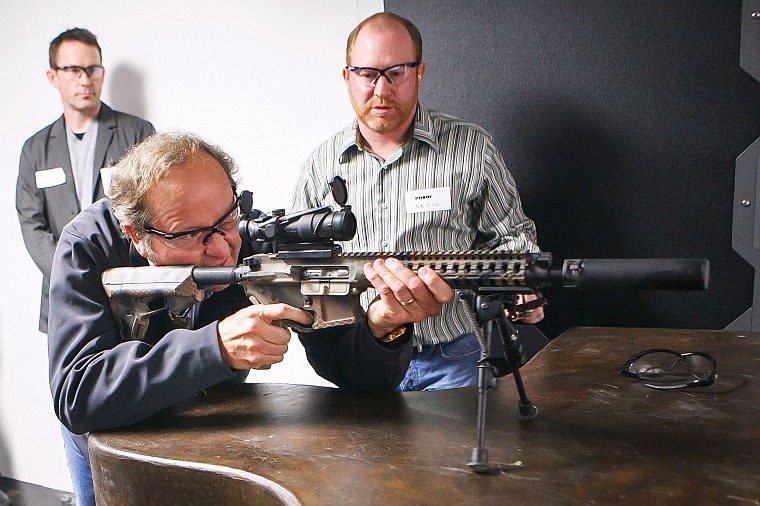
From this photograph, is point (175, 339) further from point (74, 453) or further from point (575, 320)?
point (575, 320)

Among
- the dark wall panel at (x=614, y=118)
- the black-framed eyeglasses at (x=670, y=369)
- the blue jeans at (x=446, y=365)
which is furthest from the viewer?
the dark wall panel at (x=614, y=118)

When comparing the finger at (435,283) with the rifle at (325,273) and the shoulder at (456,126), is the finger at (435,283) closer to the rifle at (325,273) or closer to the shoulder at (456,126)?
the rifle at (325,273)

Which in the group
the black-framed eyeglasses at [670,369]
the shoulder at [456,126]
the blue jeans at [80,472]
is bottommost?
the blue jeans at [80,472]

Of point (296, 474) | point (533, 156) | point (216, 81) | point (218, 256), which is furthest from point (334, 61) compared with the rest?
point (296, 474)

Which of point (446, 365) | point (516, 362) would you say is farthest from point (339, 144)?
point (516, 362)

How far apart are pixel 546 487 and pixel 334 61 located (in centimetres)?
275

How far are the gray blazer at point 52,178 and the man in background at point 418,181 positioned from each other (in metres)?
1.88

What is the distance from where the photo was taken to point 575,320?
9.98 ft

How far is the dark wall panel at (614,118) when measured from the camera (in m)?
2.67

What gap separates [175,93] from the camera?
4.04 meters

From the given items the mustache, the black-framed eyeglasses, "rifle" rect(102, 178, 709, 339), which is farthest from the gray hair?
the black-framed eyeglasses

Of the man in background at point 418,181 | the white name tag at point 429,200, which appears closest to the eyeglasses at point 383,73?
the man in background at point 418,181

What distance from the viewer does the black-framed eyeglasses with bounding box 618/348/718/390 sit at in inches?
63.6

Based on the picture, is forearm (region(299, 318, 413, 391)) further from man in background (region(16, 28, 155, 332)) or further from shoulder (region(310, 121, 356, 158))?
man in background (region(16, 28, 155, 332))
